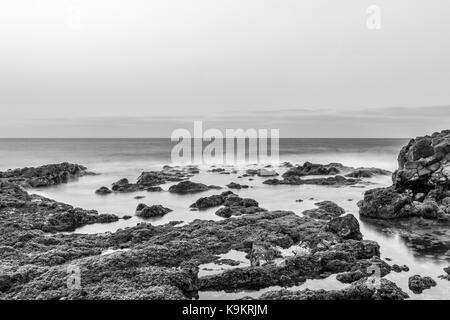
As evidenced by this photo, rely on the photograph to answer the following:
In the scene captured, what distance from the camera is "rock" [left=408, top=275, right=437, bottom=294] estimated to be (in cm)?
1714

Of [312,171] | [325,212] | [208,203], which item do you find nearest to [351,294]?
[325,212]

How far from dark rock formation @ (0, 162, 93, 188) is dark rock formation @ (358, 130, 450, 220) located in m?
47.5

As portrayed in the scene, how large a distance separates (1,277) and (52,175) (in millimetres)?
45975

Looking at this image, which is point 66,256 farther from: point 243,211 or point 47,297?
point 243,211

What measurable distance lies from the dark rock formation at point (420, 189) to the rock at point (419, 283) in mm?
14642

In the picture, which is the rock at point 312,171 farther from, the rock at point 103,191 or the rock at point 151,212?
the rock at point 151,212

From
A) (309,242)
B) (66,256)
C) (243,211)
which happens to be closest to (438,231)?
(309,242)

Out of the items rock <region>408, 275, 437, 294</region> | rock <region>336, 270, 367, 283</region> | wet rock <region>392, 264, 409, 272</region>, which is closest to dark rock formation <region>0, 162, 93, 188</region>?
rock <region>336, 270, 367, 283</region>

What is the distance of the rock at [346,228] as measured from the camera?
24.8m

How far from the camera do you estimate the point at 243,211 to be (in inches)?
1361

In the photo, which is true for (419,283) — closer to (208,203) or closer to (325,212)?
(325,212)
